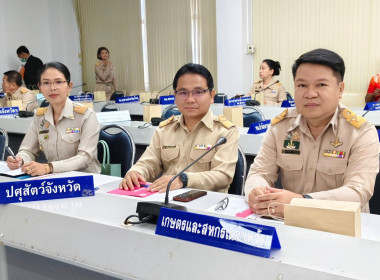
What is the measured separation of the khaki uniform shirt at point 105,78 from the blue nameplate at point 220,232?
824cm

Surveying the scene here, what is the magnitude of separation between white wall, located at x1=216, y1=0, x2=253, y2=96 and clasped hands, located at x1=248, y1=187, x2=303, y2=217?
623 centimetres

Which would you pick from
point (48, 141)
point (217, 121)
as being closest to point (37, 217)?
point (217, 121)

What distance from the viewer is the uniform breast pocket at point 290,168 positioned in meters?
1.63

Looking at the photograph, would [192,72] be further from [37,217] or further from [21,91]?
[21,91]

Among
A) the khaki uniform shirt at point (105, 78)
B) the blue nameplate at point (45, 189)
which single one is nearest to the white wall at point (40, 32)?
the khaki uniform shirt at point (105, 78)

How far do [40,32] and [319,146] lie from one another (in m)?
8.96

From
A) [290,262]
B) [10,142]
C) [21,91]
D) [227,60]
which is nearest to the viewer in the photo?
[290,262]

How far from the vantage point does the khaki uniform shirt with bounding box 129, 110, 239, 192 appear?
185 centimetres

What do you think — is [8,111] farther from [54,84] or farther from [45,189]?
[45,189]

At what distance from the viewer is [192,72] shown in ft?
6.38

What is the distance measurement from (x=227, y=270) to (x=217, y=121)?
1.18 m

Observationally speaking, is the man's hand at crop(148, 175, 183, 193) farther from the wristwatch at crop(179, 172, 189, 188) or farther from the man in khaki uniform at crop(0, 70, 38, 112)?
the man in khaki uniform at crop(0, 70, 38, 112)

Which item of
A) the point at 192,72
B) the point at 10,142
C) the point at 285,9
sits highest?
the point at 285,9

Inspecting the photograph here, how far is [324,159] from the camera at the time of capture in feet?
5.17
